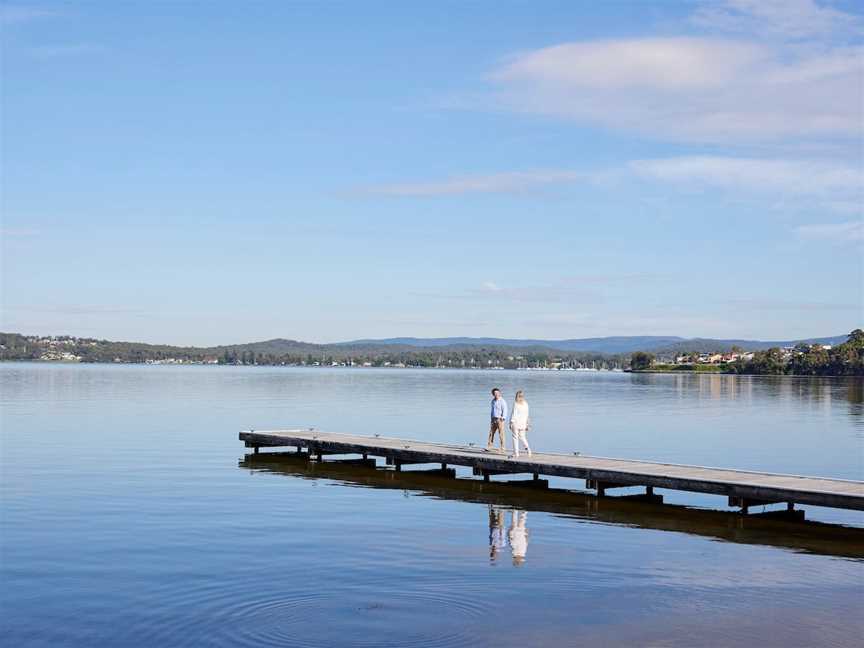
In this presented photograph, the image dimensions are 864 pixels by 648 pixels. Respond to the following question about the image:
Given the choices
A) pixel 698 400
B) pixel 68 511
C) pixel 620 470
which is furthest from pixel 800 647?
pixel 698 400

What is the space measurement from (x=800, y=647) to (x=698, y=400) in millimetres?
78557

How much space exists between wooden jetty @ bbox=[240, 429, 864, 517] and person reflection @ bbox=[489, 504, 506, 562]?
2.91 metres

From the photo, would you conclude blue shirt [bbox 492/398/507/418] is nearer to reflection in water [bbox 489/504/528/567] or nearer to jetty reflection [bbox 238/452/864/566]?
jetty reflection [bbox 238/452/864/566]

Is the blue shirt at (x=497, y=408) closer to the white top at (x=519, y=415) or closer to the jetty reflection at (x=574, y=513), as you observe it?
the white top at (x=519, y=415)

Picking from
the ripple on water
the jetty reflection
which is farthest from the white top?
the ripple on water

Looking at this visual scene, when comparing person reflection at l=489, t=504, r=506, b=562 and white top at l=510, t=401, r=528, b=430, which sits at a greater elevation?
white top at l=510, t=401, r=528, b=430

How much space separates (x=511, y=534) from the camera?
73.9 feet

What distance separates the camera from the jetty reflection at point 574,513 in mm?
22078

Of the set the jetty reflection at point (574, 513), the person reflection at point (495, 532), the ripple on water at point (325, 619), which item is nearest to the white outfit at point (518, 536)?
the jetty reflection at point (574, 513)

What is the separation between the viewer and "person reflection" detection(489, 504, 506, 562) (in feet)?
66.8

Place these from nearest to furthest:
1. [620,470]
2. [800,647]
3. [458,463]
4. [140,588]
A: [800,647], [140,588], [620,470], [458,463]

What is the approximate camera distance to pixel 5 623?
14820 mm

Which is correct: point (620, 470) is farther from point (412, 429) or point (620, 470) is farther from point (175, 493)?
point (412, 429)

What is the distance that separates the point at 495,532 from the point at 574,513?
12.4ft
